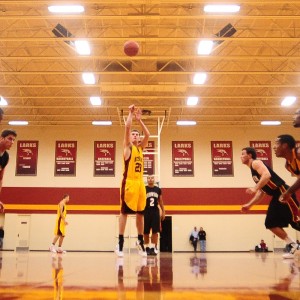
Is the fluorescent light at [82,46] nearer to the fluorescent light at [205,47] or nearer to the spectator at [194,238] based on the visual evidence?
the fluorescent light at [205,47]

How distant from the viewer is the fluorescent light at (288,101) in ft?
56.8

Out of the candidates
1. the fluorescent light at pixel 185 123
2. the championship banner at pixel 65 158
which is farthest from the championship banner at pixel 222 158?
the championship banner at pixel 65 158

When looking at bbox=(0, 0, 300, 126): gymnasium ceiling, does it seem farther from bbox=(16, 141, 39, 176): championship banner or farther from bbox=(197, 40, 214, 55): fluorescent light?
bbox=(16, 141, 39, 176): championship banner

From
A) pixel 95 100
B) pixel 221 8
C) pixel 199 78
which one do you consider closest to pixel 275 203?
pixel 221 8

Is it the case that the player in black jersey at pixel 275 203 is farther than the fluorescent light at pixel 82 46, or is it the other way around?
the fluorescent light at pixel 82 46

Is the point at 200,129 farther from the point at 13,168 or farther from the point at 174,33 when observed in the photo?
the point at 13,168

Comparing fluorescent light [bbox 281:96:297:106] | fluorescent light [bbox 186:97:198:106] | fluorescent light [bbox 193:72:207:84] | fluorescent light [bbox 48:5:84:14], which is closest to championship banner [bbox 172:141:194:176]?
fluorescent light [bbox 186:97:198:106]

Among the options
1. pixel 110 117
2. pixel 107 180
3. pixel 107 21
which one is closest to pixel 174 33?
pixel 107 21

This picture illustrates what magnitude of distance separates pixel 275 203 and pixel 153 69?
11.7 m

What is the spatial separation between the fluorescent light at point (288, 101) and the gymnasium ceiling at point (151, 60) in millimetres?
410

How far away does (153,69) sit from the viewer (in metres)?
16.3

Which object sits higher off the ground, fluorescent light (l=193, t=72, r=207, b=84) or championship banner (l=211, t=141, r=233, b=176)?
fluorescent light (l=193, t=72, r=207, b=84)

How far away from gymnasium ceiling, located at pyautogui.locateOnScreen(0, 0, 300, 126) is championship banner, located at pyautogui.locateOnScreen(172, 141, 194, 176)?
4.58ft

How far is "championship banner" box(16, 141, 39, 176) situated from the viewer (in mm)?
21078
